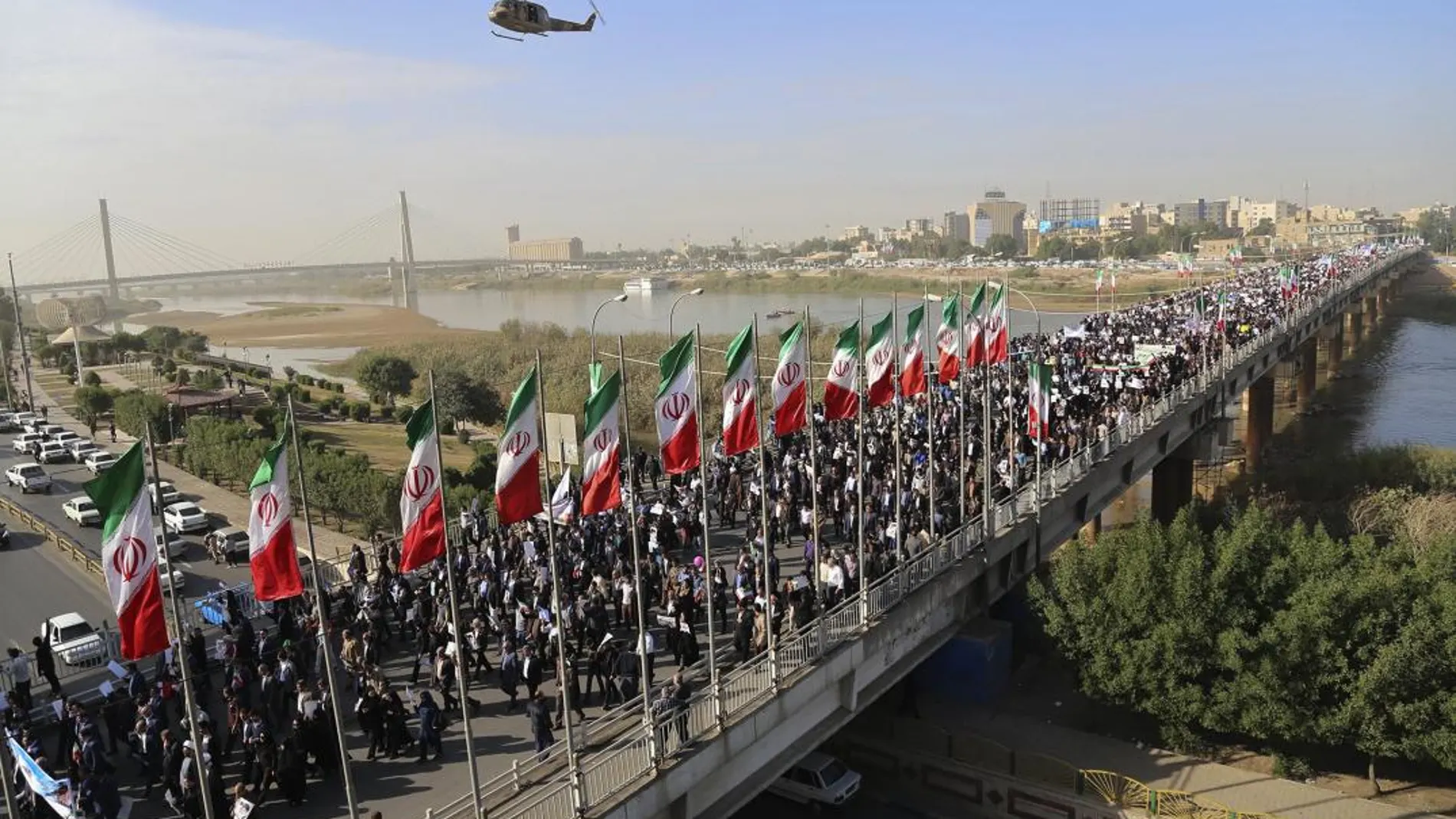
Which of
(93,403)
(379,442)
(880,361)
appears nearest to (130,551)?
(880,361)

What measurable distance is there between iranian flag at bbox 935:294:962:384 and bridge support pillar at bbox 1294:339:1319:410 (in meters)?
52.9

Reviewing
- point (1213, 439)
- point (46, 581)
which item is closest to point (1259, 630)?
point (1213, 439)

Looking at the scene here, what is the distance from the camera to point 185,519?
109 feet

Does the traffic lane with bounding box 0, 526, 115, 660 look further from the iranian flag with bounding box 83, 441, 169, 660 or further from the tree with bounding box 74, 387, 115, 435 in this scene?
the tree with bounding box 74, 387, 115, 435

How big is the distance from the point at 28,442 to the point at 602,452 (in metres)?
46.2

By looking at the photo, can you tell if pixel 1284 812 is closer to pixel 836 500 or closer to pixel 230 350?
pixel 836 500

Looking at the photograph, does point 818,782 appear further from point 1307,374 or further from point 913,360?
point 1307,374

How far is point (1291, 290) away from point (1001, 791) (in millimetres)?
47680

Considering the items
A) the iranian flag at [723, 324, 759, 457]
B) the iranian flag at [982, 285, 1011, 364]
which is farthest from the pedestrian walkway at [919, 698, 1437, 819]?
the iranian flag at [723, 324, 759, 457]

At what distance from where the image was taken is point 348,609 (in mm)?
18609

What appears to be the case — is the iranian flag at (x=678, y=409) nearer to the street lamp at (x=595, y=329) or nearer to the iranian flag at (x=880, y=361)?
the street lamp at (x=595, y=329)

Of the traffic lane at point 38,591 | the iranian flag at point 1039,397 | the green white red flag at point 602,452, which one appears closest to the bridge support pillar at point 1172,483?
the iranian flag at point 1039,397

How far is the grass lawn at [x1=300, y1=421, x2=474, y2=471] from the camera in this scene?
149 feet

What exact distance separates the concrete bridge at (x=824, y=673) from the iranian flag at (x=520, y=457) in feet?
9.75
